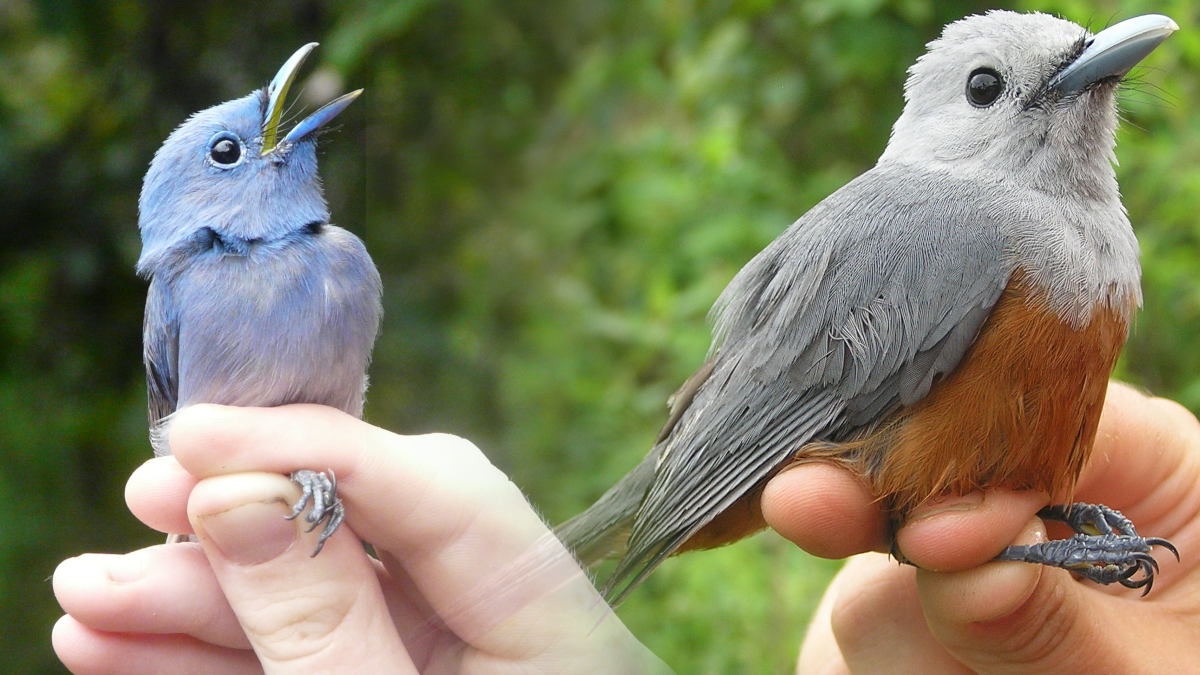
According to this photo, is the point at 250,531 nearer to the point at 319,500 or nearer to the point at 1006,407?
the point at 319,500

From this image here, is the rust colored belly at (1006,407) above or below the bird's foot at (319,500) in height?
below

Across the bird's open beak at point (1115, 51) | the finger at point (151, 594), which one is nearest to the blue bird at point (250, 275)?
the finger at point (151, 594)

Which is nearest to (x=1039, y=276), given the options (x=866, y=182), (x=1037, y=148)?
(x=1037, y=148)

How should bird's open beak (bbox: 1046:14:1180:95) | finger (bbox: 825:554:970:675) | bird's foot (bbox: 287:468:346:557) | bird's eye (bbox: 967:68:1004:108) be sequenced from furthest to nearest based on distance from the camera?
finger (bbox: 825:554:970:675)
bird's eye (bbox: 967:68:1004:108)
bird's open beak (bbox: 1046:14:1180:95)
bird's foot (bbox: 287:468:346:557)

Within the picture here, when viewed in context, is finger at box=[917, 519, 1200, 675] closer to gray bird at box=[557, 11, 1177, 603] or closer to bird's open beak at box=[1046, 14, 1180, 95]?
gray bird at box=[557, 11, 1177, 603]

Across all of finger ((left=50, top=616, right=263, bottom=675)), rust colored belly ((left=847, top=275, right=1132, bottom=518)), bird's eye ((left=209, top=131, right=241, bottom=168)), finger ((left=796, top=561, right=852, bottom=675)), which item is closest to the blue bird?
bird's eye ((left=209, top=131, right=241, bottom=168))

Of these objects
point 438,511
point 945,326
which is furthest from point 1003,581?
point 438,511

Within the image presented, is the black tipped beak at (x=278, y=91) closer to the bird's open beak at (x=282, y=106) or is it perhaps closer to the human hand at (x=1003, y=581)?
the bird's open beak at (x=282, y=106)
